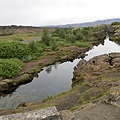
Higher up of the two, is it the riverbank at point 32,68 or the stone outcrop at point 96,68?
the stone outcrop at point 96,68

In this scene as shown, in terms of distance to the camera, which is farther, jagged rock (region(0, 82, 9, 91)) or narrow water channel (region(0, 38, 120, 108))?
jagged rock (region(0, 82, 9, 91))

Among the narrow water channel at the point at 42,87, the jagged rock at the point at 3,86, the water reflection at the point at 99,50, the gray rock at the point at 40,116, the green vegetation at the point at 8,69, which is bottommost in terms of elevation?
the water reflection at the point at 99,50

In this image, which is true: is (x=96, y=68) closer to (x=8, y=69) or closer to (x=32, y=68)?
(x=32, y=68)

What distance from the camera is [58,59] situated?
57062 mm

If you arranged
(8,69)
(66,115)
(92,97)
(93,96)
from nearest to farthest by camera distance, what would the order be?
(66,115)
(92,97)
(93,96)
(8,69)

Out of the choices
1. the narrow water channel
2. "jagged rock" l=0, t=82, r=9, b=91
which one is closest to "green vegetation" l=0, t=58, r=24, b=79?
"jagged rock" l=0, t=82, r=9, b=91

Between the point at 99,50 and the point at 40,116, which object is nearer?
the point at 40,116

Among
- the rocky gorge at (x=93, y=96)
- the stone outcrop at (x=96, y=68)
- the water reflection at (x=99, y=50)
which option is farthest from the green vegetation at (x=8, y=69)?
the water reflection at (x=99, y=50)

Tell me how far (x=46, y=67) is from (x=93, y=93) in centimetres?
2603

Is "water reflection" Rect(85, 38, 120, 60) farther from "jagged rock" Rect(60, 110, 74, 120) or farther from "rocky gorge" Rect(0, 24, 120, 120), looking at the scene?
"jagged rock" Rect(60, 110, 74, 120)

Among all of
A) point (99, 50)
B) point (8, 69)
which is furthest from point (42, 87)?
point (99, 50)

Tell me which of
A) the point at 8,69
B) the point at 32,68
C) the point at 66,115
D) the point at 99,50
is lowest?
the point at 99,50

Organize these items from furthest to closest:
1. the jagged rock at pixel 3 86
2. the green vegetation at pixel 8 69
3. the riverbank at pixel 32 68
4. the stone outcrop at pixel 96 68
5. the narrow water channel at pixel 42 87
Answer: the green vegetation at pixel 8 69
the riverbank at pixel 32 68
the jagged rock at pixel 3 86
the stone outcrop at pixel 96 68
the narrow water channel at pixel 42 87

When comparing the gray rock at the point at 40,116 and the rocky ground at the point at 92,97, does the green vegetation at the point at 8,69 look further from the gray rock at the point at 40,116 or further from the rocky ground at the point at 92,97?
the gray rock at the point at 40,116
